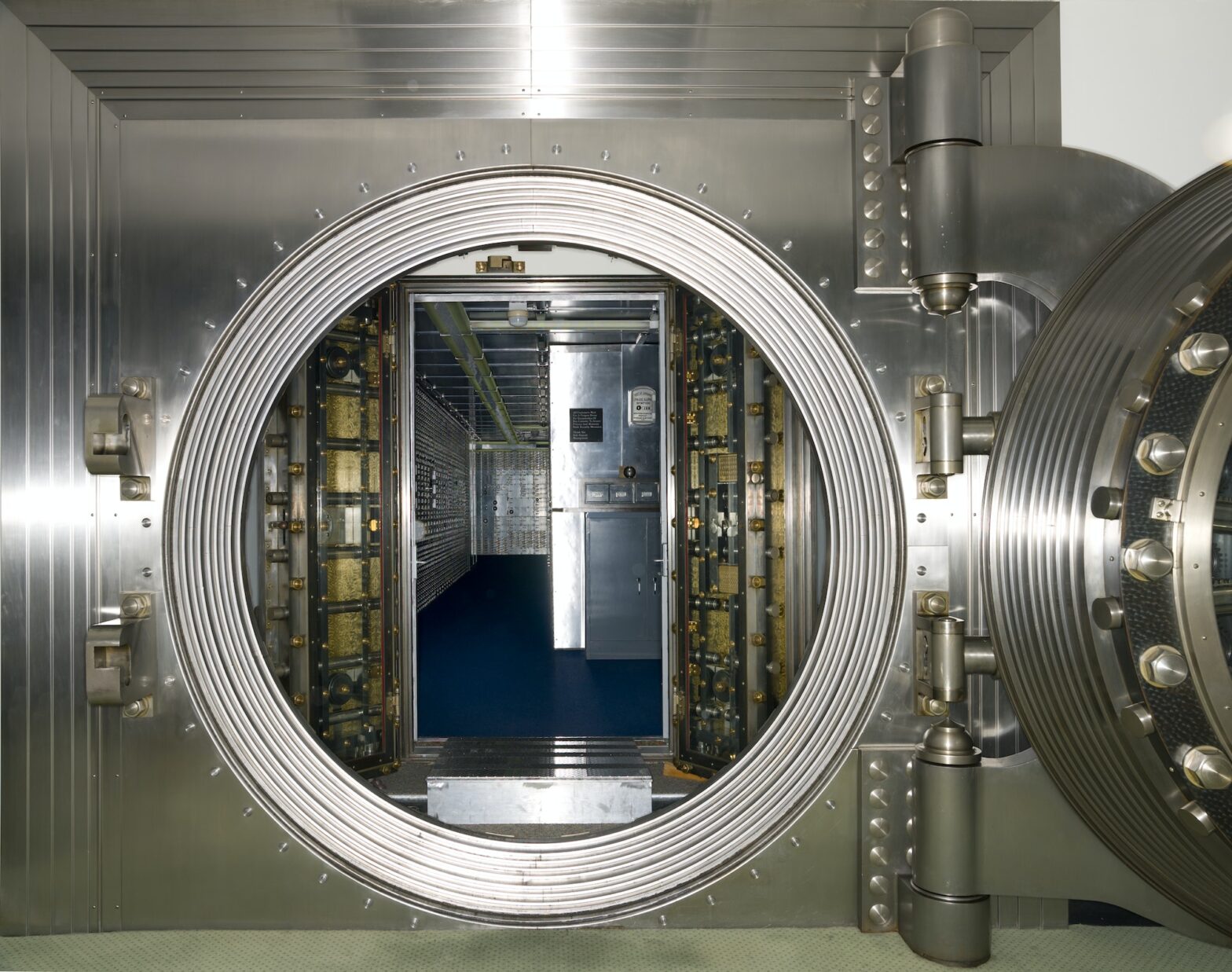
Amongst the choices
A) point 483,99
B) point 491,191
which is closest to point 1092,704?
point 491,191

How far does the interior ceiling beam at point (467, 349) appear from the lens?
18.3 ft

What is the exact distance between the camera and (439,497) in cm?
1143

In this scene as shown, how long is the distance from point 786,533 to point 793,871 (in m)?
1.60

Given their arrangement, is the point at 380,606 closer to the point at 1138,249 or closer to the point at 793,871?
the point at 793,871

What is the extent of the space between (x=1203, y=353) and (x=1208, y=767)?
1.96 ft

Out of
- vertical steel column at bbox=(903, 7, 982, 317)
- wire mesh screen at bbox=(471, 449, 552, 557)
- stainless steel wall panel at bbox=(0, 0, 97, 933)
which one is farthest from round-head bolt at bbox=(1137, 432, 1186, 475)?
wire mesh screen at bbox=(471, 449, 552, 557)

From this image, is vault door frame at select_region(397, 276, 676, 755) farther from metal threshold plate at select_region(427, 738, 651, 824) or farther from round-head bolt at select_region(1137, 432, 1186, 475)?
round-head bolt at select_region(1137, 432, 1186, 475)

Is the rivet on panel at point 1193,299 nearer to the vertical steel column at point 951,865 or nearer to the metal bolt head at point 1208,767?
the metal bolt head at point 1208,767

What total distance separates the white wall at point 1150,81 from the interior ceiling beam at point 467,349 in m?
3.71

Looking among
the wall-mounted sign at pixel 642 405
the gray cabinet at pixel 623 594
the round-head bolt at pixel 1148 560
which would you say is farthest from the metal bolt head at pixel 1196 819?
the gray cabinet at pixel 623 594

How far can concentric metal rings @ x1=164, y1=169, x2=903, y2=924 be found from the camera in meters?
1.91

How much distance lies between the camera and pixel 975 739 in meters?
1.93

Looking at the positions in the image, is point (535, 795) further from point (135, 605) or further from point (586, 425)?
point (586, 425)

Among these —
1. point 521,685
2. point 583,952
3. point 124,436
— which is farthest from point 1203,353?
point 521,685
